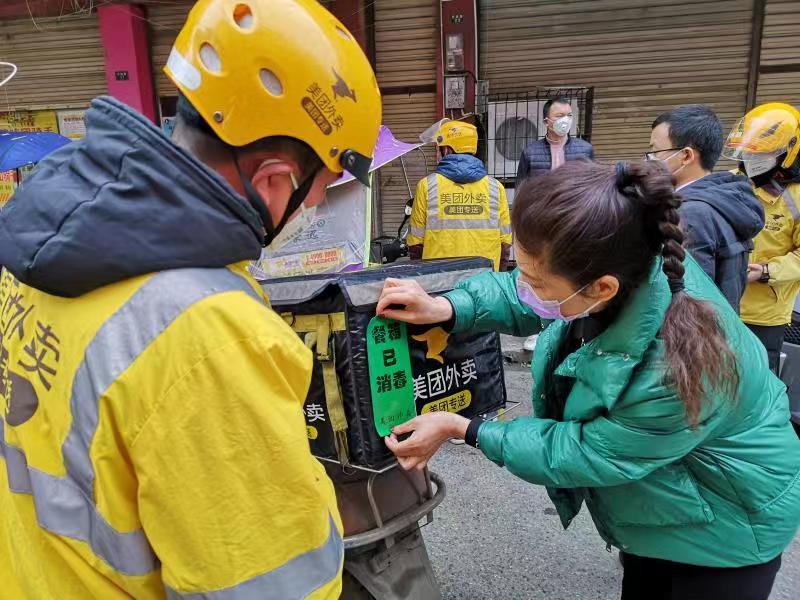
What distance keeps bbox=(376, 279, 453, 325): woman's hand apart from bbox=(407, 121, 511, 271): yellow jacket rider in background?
10.0 feet

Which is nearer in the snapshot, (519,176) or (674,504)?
(674,504)

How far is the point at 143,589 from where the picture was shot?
2.66ft

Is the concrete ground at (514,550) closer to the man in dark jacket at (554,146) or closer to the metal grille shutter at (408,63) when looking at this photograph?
the man in dark jacket at (554,146)

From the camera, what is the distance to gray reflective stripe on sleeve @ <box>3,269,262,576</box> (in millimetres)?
752

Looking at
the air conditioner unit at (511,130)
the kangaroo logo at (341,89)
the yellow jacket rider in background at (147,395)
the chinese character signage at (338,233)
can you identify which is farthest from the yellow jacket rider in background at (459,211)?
the yellow jacket rider in background at (147,395)

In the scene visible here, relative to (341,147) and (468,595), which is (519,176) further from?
(341,147)

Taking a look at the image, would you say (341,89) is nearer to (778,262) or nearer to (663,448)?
(663,448)

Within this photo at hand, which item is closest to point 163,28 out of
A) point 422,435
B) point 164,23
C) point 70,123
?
point 164,23

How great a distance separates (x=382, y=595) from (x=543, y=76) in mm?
6579

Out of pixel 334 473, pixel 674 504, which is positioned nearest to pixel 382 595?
pixel 334 473

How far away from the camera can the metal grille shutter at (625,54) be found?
6.53 metres

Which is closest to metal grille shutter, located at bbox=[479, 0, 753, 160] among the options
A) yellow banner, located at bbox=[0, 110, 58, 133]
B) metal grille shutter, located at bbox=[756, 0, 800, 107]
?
metal grille shutter, located at bbox=[756, 0, 800, 107]

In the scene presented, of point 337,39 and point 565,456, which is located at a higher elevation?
point 337,39

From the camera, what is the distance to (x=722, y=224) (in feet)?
8.46
